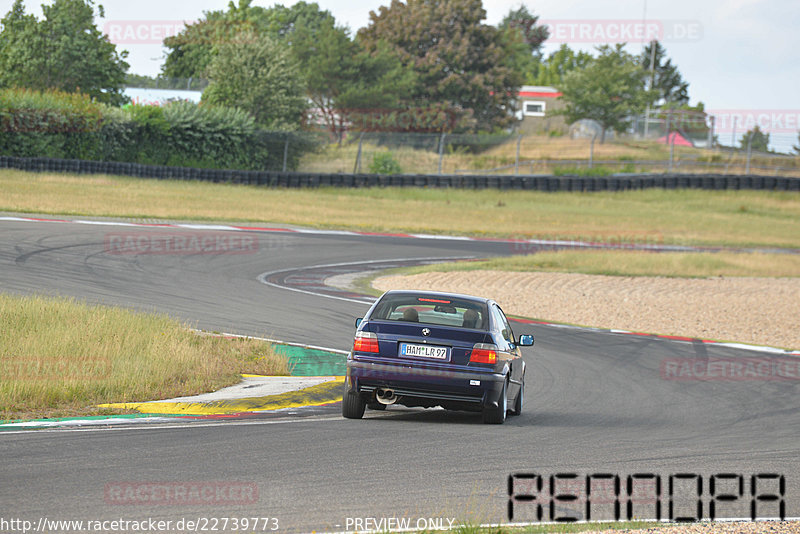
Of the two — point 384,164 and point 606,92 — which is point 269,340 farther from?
point 606,92

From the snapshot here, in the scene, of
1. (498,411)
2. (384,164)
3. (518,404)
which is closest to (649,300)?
(518,404)

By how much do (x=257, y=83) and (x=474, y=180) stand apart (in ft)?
51.0

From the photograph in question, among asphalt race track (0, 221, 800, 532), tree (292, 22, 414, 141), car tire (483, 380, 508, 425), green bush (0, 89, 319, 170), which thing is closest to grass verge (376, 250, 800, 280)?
asphalt race track (0, 221, 800, 532)

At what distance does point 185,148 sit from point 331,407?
3856 cm

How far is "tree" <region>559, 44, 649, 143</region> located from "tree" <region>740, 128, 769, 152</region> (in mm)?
19674

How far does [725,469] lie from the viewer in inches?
303

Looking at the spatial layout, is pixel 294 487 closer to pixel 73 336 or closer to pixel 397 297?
pixel 397 297

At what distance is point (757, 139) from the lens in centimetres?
5334

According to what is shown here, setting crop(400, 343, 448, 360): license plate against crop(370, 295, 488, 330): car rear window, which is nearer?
crop(400, 343, 448, 360): license plate

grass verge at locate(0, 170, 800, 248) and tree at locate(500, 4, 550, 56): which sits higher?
tree at locate(500, 4, 550, 56)

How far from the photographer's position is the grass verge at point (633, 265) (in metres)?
26.8

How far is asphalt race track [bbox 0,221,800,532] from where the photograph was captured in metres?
5.96

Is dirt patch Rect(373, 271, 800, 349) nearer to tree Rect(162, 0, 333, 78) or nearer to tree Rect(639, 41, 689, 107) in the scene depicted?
tree Rect(162, 0, 333, 78)

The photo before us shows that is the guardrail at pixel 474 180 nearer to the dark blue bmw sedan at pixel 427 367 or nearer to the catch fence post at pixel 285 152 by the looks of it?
the catch fence post at pixel 285 152
